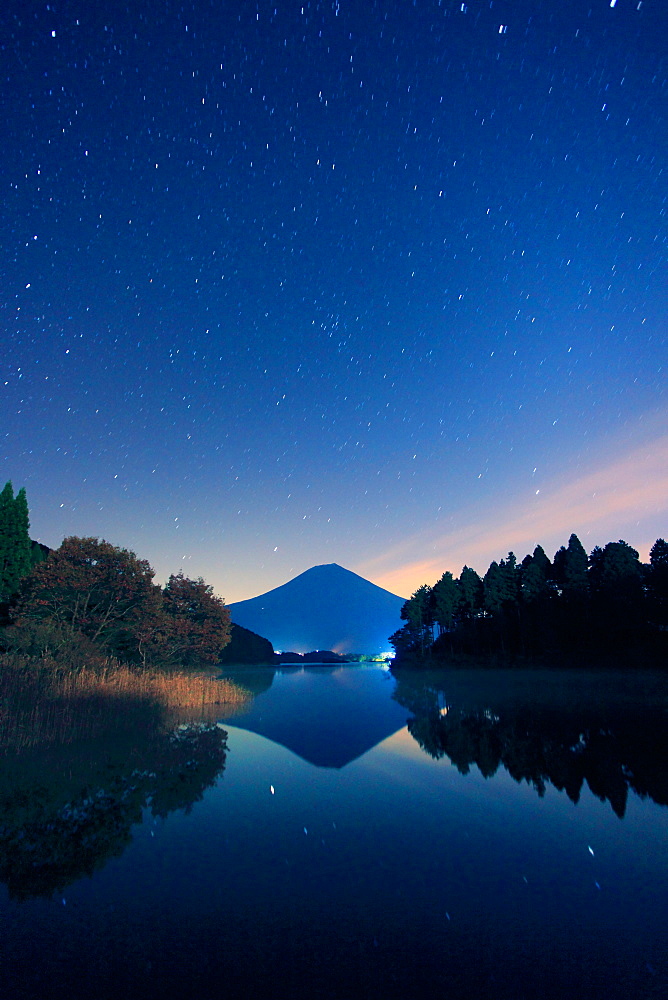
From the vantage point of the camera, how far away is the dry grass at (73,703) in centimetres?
1340

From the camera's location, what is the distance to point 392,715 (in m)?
26.3

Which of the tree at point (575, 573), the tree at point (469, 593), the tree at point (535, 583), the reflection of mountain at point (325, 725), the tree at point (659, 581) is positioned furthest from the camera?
the tree at point (469, 593)

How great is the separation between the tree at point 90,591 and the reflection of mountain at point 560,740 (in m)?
17.9

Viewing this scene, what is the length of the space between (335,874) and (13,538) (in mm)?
58752

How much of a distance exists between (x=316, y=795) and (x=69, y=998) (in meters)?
7.56

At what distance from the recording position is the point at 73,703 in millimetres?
16312

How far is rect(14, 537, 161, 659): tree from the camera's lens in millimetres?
27484

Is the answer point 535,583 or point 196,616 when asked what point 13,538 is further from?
point 535,583

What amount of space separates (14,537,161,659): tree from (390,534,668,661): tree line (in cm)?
4746

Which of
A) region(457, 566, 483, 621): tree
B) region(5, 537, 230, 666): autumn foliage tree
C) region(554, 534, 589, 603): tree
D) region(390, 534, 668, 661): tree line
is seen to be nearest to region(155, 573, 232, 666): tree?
region(5, 537, 230, 666): autumn foliage tree

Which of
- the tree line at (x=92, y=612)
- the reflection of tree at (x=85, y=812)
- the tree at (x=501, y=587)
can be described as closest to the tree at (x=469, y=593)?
the tree at (x=501, y=587)

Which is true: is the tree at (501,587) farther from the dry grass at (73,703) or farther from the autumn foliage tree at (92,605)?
the dry grass at (73,703)

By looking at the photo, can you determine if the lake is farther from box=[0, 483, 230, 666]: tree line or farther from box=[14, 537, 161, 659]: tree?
box=[14, 537, 161, 659]: tree

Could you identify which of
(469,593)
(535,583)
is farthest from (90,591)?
(469,593)
